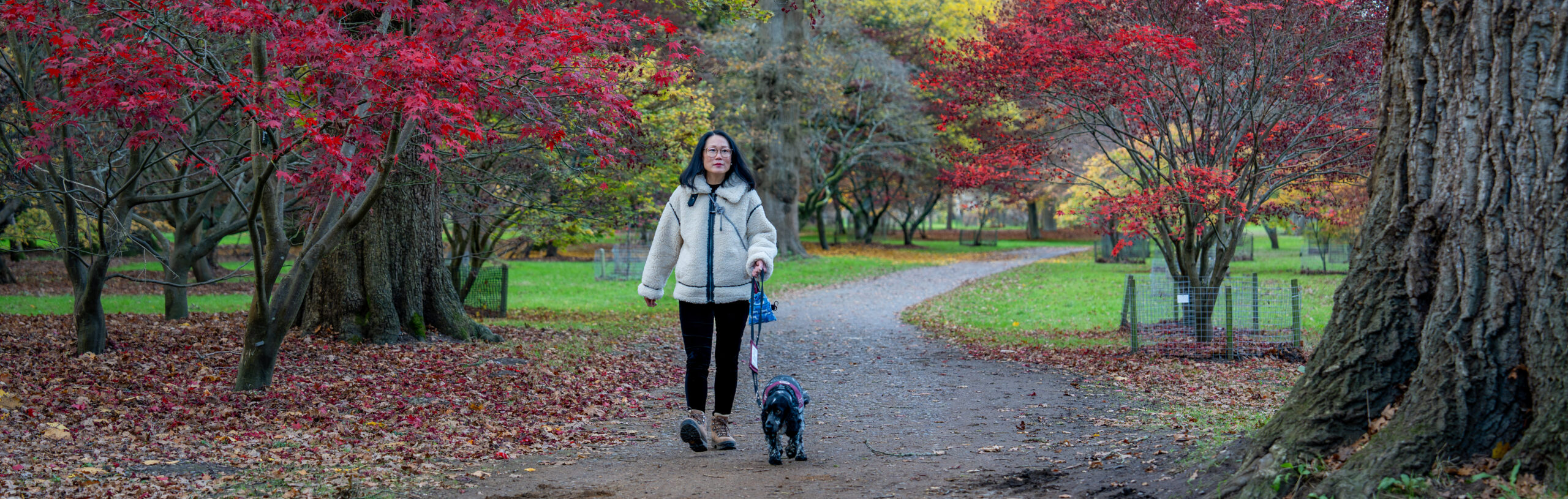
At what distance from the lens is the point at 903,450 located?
5.24 metres

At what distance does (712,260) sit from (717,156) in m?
0.50

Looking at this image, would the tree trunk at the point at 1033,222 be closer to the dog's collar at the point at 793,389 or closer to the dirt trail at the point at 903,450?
the dirt trail at the point at 903,450

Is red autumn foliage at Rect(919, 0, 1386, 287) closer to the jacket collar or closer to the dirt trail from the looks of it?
the dirt trail

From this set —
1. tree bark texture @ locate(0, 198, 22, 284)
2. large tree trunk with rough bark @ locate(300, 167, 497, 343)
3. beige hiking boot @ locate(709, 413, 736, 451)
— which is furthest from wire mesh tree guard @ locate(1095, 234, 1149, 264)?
beige hiking boot @ locate(709, 413, 736, 451)

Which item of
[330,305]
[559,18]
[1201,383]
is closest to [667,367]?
[330,305]

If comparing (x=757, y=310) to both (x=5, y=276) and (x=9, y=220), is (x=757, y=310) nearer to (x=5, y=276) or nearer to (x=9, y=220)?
(x=9, y=220)

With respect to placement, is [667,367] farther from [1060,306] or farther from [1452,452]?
[1060,306]

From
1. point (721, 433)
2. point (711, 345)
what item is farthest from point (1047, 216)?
point (711, 345)

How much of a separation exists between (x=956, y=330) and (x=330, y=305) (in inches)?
278

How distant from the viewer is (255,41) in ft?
19.7

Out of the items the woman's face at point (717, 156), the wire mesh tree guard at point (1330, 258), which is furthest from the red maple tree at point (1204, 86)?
the wire mesh tree guard at point (1330, 258)

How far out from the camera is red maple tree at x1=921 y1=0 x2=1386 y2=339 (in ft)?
29.8

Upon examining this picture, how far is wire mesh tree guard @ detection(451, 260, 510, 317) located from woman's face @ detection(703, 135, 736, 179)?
9.95 m

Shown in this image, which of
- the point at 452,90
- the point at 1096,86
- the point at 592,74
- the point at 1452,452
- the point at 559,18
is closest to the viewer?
the point at 1452,452
